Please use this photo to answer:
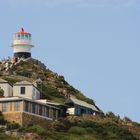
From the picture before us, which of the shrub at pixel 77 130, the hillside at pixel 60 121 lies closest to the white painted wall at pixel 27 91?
the hillside at pixel 60 121

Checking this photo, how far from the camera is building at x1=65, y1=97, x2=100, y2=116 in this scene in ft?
402

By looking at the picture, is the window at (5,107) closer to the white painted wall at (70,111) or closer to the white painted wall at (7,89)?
the white painted wall at (7,89)

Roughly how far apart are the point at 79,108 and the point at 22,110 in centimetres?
1400

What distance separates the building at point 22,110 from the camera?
4400 inches

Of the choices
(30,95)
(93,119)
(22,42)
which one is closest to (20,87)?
(30,95)

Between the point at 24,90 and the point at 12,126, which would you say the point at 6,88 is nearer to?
the point at 24,90

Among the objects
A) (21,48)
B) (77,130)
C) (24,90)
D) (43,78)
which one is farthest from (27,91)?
(21,48)

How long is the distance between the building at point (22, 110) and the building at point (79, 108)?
7.81m

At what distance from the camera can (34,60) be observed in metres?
144

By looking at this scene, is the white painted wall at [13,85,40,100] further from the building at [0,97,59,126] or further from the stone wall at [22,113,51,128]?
the stone wall at [22,113,51,128]

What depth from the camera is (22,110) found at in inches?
4400

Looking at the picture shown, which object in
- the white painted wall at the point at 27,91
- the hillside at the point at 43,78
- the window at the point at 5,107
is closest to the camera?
the window at the point at 5,107

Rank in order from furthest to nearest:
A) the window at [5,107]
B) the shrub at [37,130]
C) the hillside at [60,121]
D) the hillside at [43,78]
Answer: the hillside at [43,78]
the window at [5,107]
the hillside at [60,121]
the shrub at [37,130]

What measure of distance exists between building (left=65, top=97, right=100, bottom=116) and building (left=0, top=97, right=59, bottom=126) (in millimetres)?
7811
